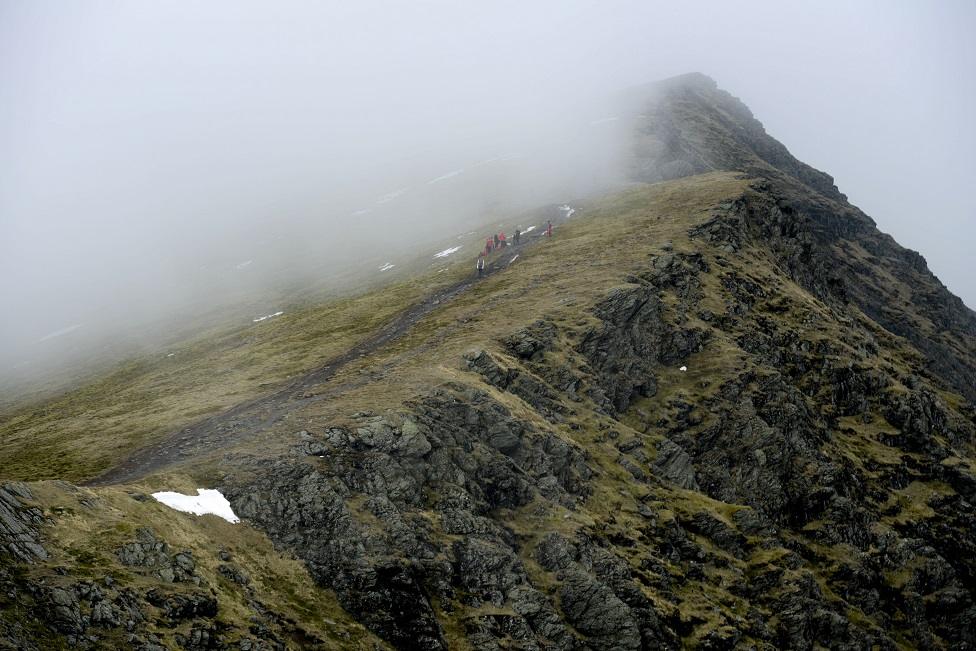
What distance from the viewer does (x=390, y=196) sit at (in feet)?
542

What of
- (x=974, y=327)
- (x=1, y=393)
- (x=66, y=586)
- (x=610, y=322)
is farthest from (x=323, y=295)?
(x=974, y=327)

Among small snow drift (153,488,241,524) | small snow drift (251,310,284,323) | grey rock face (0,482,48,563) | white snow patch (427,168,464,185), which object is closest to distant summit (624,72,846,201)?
white snow patch (427,168,464,185)

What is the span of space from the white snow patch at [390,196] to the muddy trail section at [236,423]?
107 meters

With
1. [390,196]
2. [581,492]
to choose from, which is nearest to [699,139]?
[390,196]

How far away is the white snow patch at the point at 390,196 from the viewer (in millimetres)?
161625

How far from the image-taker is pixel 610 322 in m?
55.5

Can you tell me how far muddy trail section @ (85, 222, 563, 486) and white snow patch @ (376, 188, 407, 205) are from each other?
10731cm

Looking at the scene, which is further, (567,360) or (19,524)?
(567,360)

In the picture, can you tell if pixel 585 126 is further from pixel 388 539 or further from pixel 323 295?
pixel 388 539

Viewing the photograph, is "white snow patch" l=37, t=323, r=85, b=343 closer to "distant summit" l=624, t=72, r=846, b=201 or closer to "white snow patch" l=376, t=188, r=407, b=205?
"white snow patch" l=376, t=188, r=407, b=205

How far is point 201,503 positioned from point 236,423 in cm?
1083

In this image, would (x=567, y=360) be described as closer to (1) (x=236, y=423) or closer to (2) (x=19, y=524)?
(1) (x=236, y=423)

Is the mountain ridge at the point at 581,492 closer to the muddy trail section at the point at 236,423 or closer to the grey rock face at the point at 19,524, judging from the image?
the grey rock face at the point at 19,524

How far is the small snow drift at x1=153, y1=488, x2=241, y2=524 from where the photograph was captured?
1142 inches
